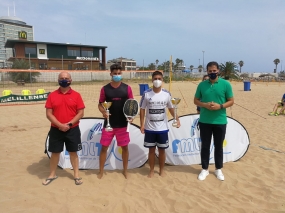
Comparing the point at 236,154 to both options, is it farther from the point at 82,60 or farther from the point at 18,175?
the point at 82,60

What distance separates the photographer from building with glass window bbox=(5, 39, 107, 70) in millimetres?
44281

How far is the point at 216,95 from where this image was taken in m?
3.50

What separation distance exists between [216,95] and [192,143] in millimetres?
1247

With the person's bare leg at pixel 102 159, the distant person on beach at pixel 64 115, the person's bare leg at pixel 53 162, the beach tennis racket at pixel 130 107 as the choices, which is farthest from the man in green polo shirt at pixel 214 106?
the person's bare leg at pixel 53 162

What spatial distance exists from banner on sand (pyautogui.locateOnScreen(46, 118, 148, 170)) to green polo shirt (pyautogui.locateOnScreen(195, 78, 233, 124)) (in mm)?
1314

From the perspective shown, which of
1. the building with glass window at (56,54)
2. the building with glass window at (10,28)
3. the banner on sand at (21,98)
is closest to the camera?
the banner on sand at (21,98)

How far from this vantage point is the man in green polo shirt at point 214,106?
3480 mm

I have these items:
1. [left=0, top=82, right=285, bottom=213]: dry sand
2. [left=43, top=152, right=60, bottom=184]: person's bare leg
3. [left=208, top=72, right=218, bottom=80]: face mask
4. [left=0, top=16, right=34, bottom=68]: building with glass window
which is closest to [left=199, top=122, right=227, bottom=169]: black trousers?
[left=0, top=82, right=285, bottom=213]: dry sand

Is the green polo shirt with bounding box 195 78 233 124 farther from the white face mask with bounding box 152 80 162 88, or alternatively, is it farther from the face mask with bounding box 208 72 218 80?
the white face mask with bounding box 152 80 162 88

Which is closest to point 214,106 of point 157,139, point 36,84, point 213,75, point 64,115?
point 213,75

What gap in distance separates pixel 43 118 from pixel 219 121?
7446 mm

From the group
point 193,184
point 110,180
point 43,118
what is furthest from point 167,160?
point 43,118

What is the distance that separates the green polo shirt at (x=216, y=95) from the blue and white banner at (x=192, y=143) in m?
0.83

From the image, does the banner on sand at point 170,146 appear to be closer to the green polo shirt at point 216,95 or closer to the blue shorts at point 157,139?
the blue shorts at point 157,139
